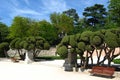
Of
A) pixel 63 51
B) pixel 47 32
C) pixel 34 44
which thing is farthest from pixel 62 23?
pixel 63 51

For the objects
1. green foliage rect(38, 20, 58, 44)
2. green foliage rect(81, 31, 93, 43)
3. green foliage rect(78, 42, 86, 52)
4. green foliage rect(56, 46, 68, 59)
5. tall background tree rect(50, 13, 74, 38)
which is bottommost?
green foliage rect(56, 46, 68, 59)

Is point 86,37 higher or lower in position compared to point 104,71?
higher

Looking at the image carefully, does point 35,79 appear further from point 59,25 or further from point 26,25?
point 59,25

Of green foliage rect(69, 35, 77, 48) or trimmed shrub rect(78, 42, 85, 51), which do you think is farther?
green foliage rect(69, 35, 77, 48)

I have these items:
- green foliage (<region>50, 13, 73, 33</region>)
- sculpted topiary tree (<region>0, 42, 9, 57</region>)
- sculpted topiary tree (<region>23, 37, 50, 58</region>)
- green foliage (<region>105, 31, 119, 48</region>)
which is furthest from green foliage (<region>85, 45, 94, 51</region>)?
green foliage (<region>50, 13, 73, 33</region>)

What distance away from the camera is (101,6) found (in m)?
71.4

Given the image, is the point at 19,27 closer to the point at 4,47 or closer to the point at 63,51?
the point at 4,47

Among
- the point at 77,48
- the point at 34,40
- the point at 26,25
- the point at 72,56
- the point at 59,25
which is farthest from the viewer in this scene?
the point at 59,25

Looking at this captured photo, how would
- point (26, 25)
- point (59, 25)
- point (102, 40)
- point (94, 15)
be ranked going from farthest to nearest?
1. point (94, 15)
2. point (59, 25)
3. point (26, 25)
4. point (102, 40)

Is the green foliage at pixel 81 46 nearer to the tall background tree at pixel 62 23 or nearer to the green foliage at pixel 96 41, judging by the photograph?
the green foliage at pixel 96 41

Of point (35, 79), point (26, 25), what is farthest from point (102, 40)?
point (26, 25)

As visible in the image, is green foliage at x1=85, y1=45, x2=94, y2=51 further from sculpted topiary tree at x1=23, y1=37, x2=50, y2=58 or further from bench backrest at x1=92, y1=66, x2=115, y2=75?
sculpted topiary tree at x1=23, y1=37, x2=50, y2=58

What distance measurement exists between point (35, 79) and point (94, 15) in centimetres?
5560

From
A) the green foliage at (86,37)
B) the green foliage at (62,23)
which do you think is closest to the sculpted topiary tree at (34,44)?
the green foliage at (86,37)
